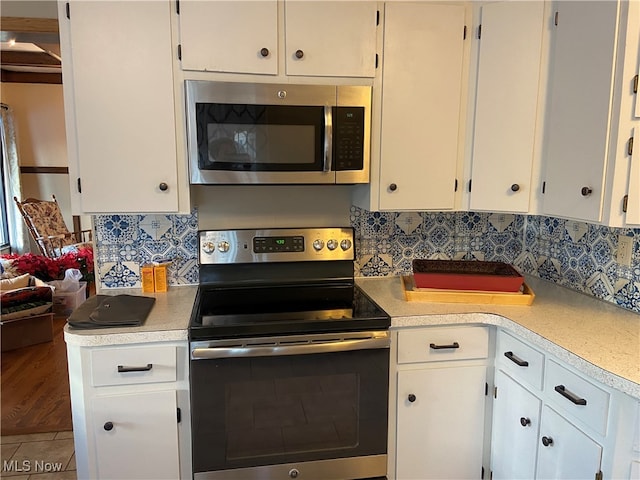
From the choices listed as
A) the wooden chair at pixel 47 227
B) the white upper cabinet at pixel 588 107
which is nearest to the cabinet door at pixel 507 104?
the white upper cabinet at pixel 588 107

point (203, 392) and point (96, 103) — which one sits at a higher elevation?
point (96, 103)

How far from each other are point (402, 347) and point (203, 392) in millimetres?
759

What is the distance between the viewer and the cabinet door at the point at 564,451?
51.9 inches

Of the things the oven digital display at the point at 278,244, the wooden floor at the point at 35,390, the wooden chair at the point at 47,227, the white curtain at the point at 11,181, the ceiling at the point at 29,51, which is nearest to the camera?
the ceiling at the point at 29,51

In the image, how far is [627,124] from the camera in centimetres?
145

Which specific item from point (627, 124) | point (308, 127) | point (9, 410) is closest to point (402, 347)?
point (308, 127)

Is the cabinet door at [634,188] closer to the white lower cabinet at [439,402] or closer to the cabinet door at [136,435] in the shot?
the white lower cabinet at [439,402]

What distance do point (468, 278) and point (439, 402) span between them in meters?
0.52

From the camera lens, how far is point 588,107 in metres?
1.59

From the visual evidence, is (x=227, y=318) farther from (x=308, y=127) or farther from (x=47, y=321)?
(x=47, y=321)

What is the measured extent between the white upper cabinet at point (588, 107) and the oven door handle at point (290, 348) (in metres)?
0.88

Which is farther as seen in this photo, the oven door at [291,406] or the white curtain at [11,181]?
the white curtain at [11,181]

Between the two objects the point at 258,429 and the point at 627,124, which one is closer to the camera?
the point at 627,124
